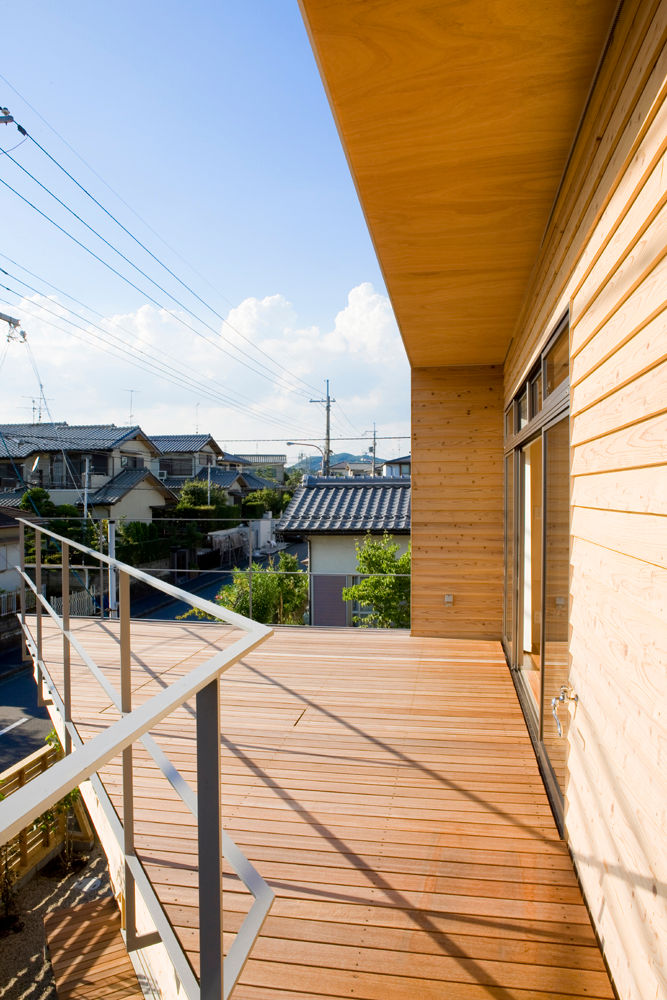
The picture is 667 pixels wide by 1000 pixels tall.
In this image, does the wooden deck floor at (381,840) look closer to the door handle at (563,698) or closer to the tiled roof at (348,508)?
the door handle at (563,698)

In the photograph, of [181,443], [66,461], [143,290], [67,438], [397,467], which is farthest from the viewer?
[181,443]

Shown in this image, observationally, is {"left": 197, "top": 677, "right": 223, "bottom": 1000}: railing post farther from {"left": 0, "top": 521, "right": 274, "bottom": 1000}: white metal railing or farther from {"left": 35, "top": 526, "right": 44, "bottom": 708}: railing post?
{"left": 35, "top": 526, "right": 44, "bottom": 708}: railing post

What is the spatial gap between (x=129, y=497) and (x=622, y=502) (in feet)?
66.8

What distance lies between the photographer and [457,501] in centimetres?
490

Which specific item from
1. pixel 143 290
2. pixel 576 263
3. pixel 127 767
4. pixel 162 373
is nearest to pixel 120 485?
pixel 143 290

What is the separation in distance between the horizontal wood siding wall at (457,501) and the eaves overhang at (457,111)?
2.16m

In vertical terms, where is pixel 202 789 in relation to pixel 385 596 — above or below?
above

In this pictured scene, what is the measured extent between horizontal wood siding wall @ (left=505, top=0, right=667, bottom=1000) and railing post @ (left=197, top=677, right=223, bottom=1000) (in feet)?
2.38

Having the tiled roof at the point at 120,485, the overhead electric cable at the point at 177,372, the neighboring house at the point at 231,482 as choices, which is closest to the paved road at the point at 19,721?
the overhead electric cable at the point at 177,372

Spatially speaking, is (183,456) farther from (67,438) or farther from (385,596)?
(385,596)

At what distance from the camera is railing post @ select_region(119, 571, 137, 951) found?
1.34 metres

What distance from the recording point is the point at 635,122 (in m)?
1.18

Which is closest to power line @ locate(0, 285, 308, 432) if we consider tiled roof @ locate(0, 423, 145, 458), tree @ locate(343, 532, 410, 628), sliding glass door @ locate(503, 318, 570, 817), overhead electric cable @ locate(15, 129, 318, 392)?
overhead electric cable @ locate(15, 129, 318, 392)

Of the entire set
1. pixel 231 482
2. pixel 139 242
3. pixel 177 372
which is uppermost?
pixel 139 242
